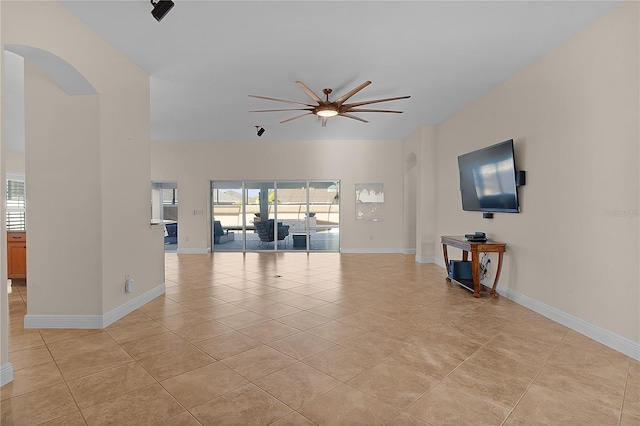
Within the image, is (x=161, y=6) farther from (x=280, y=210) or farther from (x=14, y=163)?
(x=14, y=163)

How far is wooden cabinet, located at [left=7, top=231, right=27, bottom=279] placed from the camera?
5.39m

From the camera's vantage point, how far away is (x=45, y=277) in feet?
11.2

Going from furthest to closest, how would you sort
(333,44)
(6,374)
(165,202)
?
(165,202)
(333,44)
(6,374)

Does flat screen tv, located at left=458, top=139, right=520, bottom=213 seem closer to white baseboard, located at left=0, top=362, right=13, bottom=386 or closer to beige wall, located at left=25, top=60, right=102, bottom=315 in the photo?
beige wall, located at left=25, top=60, right=102, bottom=315

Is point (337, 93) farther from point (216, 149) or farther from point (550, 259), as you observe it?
point (216, 149)

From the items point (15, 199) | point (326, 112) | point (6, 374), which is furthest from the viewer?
point (15, 199)

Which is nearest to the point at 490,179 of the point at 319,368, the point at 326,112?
the point at 326,112

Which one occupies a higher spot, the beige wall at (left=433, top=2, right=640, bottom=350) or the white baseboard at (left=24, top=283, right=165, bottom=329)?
the beige wall at (left=433, top=2, right=640, bottom=350)

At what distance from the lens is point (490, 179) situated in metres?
4.75

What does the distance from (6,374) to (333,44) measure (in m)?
4.01

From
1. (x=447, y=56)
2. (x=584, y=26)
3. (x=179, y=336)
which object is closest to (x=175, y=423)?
(x=179, y=336)

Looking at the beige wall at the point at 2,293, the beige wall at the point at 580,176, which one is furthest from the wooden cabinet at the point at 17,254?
the beige wall at the point at 580,176

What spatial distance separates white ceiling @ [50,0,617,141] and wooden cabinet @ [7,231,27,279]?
311 cm

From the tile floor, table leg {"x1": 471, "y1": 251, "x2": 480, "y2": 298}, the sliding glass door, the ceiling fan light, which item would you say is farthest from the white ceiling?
the sliding glass door
